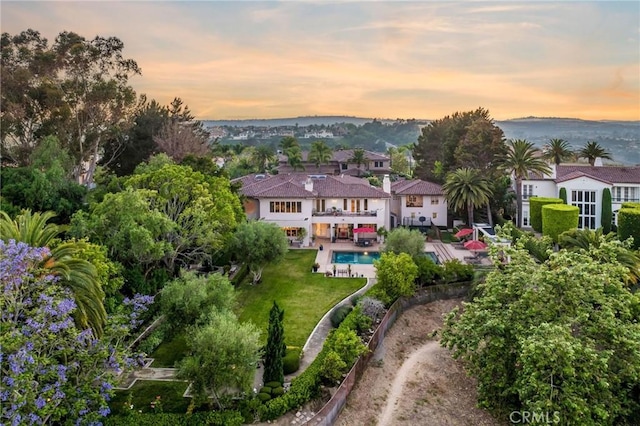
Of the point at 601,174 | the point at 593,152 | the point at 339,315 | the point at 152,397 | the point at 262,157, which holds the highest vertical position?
the point at 262,157

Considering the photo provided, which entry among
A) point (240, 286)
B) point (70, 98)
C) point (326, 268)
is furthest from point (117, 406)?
point (70, 98)

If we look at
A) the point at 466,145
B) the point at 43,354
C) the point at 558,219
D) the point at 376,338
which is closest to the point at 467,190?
the point at 558,219

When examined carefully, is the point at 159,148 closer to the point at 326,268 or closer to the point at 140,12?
the point at 140,12

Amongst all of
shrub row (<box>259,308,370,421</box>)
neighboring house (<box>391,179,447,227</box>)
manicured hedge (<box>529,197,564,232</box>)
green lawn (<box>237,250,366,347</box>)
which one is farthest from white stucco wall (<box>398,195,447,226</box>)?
shrub row (<box>259,308,370,421</box>)

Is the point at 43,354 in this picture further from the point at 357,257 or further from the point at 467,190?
the point at 467,190

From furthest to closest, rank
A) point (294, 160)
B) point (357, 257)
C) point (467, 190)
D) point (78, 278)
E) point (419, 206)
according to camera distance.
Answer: point (294, 160) < point (419, 206) < point (467, 190) < point (357, 257) < point (78, 278)

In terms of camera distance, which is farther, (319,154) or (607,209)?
(319,154)

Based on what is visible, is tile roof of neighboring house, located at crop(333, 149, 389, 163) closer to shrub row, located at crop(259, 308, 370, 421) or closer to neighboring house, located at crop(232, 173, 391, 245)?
neighboring house, located at crop(232, 173, 391, 245)

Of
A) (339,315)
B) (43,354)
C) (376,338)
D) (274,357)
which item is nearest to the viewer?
(43,354)

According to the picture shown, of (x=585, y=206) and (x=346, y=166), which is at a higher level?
(x=346, y=166)
